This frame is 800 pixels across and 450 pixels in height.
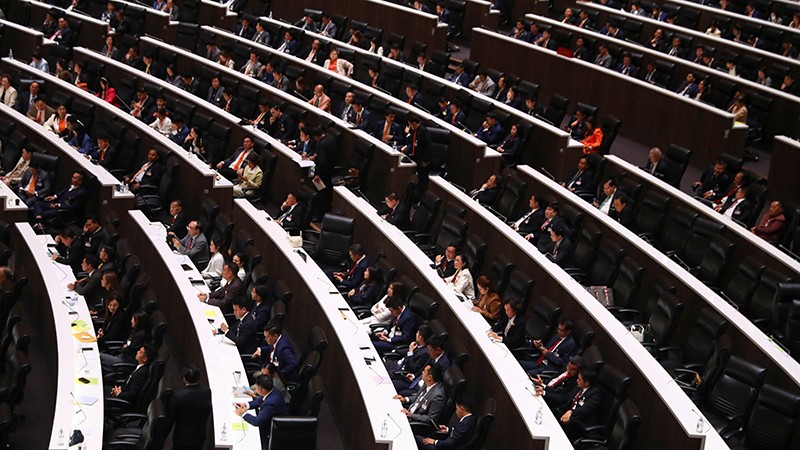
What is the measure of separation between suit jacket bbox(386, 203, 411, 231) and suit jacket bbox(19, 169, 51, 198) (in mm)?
3598

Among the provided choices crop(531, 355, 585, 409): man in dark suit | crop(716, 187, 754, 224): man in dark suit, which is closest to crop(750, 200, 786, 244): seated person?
crop(716, 187, 754, 224): man in dark suit

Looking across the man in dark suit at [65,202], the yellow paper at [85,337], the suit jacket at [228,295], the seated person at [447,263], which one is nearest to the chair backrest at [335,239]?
the seated person at [447,263]

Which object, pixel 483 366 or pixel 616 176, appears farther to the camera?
pixel 616 176

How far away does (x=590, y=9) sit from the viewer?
633 inches

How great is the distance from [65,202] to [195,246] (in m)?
1.81

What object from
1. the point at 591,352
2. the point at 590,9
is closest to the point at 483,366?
the point at 591,352

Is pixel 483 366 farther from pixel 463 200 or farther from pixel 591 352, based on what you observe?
pixel 463 200

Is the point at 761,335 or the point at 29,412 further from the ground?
the point at 761,335

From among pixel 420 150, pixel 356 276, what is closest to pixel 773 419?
pixel 356 276

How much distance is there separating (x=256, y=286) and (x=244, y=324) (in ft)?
1.53

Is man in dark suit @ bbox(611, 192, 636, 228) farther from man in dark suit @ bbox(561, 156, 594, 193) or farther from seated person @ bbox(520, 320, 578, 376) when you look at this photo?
seated person @ bbox(520, 320, 578, 376)

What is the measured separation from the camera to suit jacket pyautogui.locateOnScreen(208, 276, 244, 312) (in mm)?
9305

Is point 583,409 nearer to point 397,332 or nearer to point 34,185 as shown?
point 397,332

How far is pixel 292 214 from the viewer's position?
1112cm
